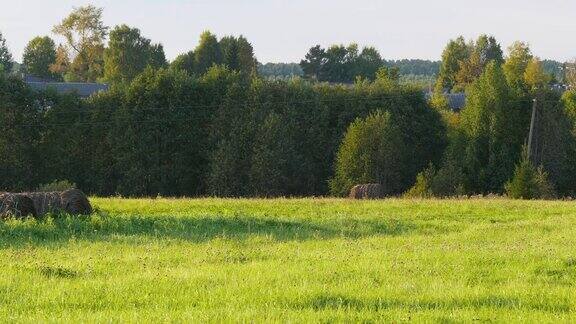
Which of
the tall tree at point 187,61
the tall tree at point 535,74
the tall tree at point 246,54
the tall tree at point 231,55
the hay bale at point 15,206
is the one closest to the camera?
the hay bale at point 15,206

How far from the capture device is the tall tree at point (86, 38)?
316 feet

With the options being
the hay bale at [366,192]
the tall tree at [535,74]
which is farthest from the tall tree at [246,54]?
the hay bale at [366,192]

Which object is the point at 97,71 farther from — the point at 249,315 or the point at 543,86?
the point at 249,315

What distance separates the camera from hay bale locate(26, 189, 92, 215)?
2628 cm

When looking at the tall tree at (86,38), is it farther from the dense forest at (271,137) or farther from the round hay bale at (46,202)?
the round hay bale at (46,202)

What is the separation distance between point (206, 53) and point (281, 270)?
104243 mm

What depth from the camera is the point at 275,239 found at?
70.8ft

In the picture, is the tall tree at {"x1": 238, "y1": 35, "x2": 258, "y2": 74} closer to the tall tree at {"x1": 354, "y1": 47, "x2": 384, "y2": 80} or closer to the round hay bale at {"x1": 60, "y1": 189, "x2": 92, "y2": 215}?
the tall tree at {"x1": 354, "y1": 47, "x2": 384, "y2": 80}

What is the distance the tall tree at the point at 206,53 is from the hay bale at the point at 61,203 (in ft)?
295

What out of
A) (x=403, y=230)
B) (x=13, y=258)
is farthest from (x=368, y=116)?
(x=13, y=258)

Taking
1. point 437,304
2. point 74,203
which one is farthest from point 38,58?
point 437,304

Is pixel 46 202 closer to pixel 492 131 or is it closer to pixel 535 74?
pixel 492 131

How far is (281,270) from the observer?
14.3 m

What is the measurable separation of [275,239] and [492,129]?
2033 inches
